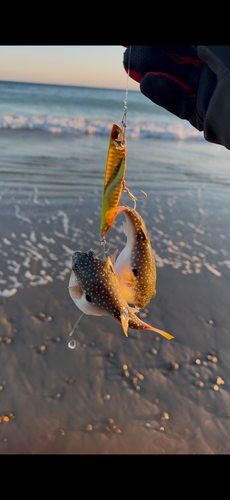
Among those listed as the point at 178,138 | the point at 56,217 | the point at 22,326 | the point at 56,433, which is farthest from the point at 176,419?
the point at 178,138

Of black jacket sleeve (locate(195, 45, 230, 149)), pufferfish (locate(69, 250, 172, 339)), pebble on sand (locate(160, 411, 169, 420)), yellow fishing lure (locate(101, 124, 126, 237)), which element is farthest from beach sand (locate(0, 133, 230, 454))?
black jacket sleeve (locate(195, 45, 230, 149))

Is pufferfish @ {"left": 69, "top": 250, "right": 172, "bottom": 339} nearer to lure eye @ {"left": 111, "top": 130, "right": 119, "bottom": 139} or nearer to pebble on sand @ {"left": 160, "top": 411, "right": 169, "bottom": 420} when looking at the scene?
lure eye @ {"left": 111, "top": 130, "right": 119, "bottom": 139}

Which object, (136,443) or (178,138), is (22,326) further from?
(178,138)

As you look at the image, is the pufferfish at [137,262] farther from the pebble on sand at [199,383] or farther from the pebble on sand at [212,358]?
the pebble on sand at [212,358]

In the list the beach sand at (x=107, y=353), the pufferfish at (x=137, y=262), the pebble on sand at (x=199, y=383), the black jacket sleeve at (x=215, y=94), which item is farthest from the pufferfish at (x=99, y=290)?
the pebble on sand at (x=199, y=383)

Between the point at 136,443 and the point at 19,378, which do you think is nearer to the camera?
the point at 136,443
